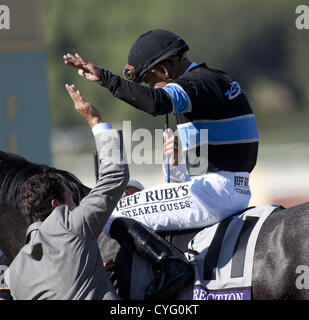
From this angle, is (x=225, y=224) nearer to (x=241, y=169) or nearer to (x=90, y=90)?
(x=241, y=169)

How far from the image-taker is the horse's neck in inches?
144

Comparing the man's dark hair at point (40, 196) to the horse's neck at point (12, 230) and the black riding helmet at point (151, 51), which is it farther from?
the black riding helmet at point (151, 51)

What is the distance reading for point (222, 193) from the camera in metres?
3.39

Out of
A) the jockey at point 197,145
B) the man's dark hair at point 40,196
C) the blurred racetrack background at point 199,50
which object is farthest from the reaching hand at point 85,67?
the blurred racetrack background at point 199,50

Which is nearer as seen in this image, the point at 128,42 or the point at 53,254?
the point at 53,254

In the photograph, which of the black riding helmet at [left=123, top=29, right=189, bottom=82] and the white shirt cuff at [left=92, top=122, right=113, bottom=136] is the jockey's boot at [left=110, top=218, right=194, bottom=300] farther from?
the black riding helmet at [left=123, top=29, right=189, bottom=82]

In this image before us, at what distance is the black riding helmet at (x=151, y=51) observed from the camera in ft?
11.5

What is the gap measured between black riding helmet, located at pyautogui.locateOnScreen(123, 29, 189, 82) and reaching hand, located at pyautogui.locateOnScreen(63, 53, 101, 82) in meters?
0.33

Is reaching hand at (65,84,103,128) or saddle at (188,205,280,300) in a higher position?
reaching hand at (65,84,103,128)

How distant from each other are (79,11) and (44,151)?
80.6ft

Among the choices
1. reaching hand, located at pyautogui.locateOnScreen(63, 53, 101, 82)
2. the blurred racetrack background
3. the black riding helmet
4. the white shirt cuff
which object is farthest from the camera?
the blurred racetrack background

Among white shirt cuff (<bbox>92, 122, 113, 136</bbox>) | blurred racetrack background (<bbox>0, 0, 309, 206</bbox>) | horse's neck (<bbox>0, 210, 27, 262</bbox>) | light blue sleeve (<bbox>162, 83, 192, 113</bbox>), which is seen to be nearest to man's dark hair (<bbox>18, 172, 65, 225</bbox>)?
white shirt cuff (<bbox>92, 122, 113, 136</bbox>)

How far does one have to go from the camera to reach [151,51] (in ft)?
11.5
